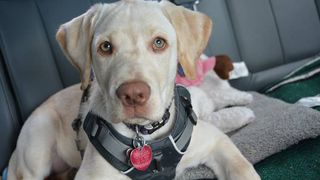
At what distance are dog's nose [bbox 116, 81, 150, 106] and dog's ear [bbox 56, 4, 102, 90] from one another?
25 centimetres

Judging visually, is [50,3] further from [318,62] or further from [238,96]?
[318,62]

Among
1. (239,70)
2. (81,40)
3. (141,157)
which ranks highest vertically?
(81,40)

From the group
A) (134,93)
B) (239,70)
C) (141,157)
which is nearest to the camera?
(134,93)

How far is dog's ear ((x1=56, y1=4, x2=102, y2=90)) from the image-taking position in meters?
1.35

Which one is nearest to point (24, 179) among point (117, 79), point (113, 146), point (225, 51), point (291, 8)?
point (113, 146)

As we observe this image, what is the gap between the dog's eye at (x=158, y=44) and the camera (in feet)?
4.20

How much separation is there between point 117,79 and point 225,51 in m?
1.32

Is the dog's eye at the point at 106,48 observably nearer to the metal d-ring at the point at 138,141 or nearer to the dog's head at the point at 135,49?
the dog's head at the point at 135,49

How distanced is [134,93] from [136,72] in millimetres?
66

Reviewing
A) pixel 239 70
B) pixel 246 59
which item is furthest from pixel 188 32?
pixel 246 59

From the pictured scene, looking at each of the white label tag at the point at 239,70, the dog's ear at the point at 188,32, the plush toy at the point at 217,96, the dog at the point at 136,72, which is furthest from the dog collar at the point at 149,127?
the white label tag at the point at 239,70

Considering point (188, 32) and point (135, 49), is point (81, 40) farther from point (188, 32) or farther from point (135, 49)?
point (188, 32)

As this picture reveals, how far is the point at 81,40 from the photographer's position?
4.48 ft

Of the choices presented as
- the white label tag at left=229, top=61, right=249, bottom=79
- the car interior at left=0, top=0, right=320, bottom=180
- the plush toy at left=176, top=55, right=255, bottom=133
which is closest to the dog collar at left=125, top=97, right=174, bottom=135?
the car interior at left=0, top=0, right=320, bottom=180
